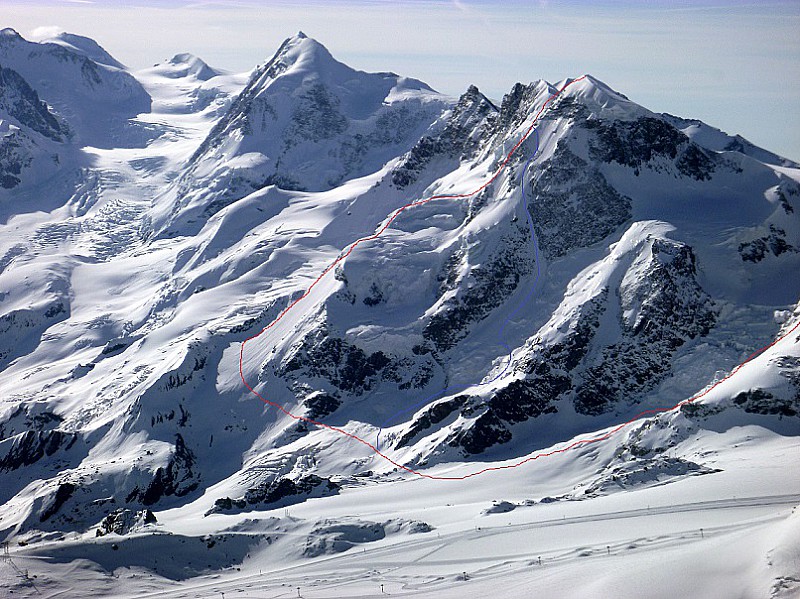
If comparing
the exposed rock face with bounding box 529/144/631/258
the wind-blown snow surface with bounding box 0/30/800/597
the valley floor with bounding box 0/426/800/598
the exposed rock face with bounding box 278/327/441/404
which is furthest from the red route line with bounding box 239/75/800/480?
the exposed rock face with bounding box 529/144/631/258

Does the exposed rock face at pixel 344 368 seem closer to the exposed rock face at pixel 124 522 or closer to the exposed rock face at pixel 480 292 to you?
the exposed rock face at pixel 480 292

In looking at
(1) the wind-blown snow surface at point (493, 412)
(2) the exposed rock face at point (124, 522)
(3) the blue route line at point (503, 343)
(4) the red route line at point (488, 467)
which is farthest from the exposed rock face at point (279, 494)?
(3) the blue route line at point (503, 343)

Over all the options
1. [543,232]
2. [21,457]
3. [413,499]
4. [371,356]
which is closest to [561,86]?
[543,232]

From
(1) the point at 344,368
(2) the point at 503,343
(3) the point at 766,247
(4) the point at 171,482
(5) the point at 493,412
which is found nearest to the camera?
(5) the point at 493,412

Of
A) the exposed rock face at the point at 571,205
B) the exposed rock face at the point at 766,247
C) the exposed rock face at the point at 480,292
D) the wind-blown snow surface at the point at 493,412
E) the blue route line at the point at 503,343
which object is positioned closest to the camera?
the wind-blown snow surface at the point at 493,412

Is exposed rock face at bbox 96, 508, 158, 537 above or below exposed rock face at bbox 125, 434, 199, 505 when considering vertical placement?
above

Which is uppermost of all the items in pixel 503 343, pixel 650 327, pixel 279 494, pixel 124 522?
pixel 650 327

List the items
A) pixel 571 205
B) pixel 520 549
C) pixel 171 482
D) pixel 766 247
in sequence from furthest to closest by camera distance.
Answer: pixel 571 205 → pixel 171 482 → pixel 766 247 → pixel 520 549

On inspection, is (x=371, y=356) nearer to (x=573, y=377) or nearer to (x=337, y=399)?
(x=337, y=399)

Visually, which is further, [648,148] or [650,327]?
[648,148]

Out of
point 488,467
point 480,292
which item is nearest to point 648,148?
point 480,292

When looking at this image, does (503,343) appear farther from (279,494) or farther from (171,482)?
(171,482)

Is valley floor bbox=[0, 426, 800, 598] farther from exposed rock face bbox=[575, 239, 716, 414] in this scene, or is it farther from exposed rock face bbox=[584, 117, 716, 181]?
exposed rock face bbox=[584, 117, 716, 181]
